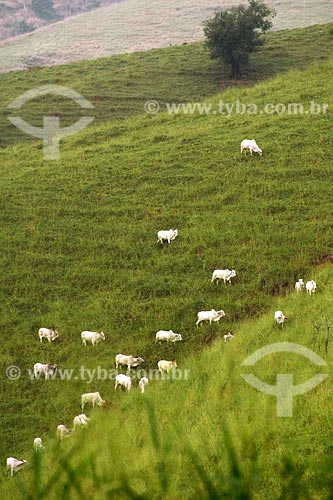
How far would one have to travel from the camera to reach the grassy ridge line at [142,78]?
4141 cm

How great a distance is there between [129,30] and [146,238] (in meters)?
74.2

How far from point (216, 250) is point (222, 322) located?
3.88 metres

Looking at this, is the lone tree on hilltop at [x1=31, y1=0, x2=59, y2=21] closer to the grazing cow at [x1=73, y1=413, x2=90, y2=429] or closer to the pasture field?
the pasture field

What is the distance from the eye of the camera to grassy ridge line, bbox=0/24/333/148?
41.4 meters

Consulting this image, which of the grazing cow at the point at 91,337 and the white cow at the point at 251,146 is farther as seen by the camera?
the white cow at the point at 251,146

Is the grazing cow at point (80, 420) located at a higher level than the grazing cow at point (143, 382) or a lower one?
lower

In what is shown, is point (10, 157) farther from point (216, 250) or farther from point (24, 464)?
point (24, 464)

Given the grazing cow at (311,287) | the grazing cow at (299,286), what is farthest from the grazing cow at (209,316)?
the grazing cow at (311,287)

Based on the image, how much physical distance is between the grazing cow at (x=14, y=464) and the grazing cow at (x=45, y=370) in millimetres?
3363

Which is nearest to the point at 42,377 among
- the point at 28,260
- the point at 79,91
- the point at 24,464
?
the point at 24,464

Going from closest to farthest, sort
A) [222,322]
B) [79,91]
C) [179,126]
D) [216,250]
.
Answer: [222,322] → [216,250] → [179,126] → [79,91]

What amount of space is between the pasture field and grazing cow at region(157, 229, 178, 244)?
25 centimetres

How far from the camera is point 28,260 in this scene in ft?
68.6

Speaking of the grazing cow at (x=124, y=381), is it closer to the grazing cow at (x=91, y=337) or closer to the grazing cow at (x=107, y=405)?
the grazing cow at (x=107, y=405)
